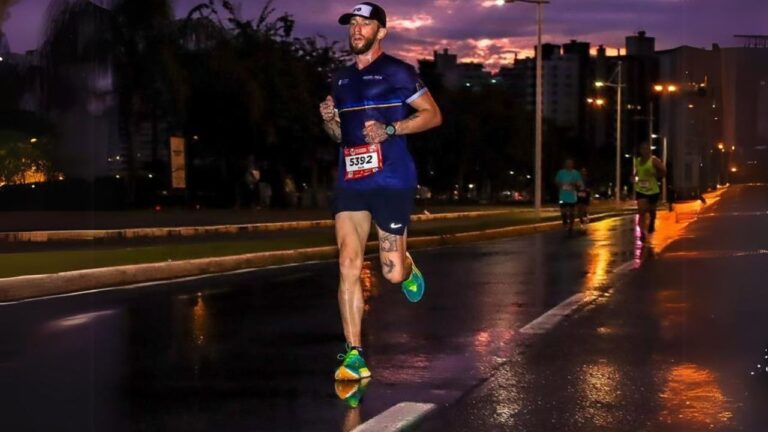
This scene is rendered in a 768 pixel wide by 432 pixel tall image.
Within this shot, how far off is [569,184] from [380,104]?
20800 mm

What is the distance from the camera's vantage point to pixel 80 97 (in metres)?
34.2

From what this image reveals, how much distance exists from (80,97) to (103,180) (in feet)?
17.8

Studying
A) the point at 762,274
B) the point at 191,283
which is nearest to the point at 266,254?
the point at 191,283

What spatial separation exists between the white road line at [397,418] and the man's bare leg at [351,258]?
1.01 metres

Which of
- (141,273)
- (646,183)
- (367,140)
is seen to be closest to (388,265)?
(367,140)

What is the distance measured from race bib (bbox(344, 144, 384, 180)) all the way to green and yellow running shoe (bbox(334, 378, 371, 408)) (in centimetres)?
126

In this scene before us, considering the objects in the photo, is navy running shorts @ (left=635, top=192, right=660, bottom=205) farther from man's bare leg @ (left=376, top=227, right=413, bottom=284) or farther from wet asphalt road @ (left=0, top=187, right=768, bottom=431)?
man's bare leg @ (left=376, top=227, right=413, bottom=284)

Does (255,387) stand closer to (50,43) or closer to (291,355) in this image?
(291,355)

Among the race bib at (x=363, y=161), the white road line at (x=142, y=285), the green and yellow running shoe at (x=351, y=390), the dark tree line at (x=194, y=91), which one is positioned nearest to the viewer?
the green and yellow running shoe at (x=351, y=390)

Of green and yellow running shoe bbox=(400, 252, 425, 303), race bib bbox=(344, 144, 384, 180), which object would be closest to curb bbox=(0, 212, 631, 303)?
green and yellow running shoe bbox=(400, 252, 425, 303)

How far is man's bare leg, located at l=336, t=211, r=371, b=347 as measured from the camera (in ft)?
21.4

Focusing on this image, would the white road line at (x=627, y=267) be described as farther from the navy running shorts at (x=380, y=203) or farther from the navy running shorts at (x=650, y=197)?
the navy running shorts at (x=380, y=203)

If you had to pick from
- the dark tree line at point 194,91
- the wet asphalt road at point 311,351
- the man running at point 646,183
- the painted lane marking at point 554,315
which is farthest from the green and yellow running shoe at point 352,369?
the dark tree line at point 194,91

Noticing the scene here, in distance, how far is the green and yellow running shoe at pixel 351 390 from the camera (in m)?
5.73
